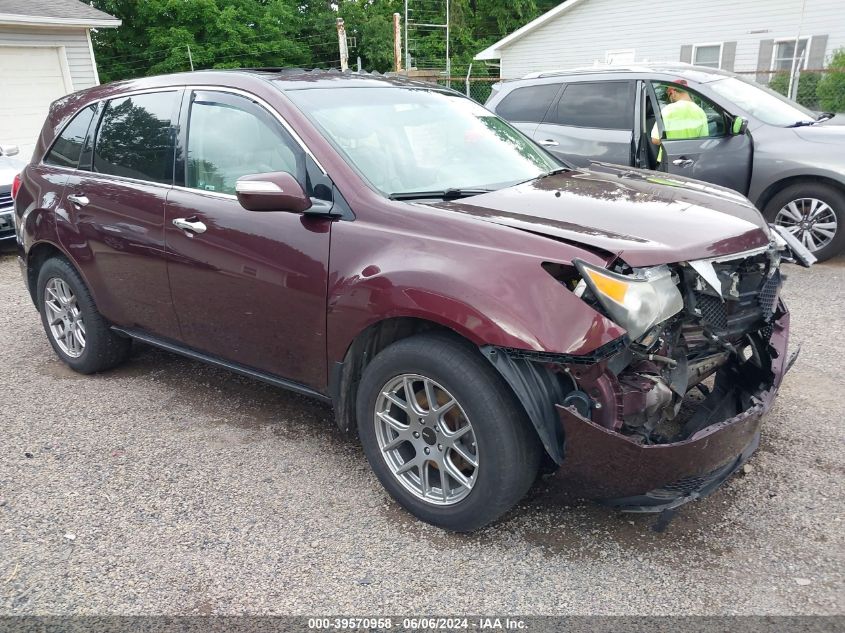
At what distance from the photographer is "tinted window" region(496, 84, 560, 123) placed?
7.48m

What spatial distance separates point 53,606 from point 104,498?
71 centimetres

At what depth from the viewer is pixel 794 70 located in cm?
1591

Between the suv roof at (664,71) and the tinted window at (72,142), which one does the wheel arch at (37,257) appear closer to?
the tinted window at (72,142)

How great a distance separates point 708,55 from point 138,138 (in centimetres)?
2031

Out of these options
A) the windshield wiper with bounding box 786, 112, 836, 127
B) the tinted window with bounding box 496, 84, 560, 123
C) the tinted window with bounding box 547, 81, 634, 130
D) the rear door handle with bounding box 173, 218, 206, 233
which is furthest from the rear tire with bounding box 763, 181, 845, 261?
the rear door handle with bounding box 173, 218, 206, 233

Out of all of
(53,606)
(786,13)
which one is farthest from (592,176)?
(786,13)

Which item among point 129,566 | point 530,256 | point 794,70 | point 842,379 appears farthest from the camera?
point 794,70

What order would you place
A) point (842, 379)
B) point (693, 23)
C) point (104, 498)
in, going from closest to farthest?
point (104, 498), point (842, 379), point (693, 23)

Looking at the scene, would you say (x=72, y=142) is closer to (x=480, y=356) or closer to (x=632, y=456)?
(x=480, y=356)

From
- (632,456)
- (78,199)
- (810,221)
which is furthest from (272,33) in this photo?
(632,456)

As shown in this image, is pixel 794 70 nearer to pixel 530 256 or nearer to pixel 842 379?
pixel 842 379

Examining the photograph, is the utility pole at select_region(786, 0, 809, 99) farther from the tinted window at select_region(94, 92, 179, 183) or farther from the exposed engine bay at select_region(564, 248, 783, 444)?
the tinted window at select_region(94, 92, 179, 183)

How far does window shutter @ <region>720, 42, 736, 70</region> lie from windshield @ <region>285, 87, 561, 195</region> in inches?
745

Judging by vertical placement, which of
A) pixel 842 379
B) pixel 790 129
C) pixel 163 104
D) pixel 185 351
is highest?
pixel 163 104
